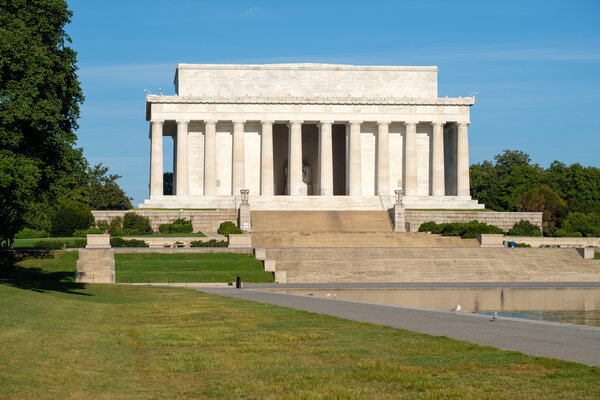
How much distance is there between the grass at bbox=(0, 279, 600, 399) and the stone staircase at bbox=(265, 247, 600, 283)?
109 feet

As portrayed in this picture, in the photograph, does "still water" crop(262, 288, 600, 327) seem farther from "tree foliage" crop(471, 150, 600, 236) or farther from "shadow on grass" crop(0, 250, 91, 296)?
"tree foliage" crop(471, 150, 600, 236)

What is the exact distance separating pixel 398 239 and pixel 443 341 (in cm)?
5820

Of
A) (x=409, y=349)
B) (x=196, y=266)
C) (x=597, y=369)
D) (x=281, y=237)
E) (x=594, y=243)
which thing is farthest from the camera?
(x=594, y=243)

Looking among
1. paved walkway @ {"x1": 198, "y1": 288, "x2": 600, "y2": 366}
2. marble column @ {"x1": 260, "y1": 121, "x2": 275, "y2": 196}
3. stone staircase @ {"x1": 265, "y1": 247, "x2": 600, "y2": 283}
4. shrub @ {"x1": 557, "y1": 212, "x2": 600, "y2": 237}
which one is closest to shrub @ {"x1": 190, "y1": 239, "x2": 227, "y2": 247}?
stone staircase @ {"x1": 265, "y1": 247, "x2": 600, "y2": 283}

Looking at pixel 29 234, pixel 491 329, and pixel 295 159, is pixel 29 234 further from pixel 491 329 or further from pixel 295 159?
pixel 491 329

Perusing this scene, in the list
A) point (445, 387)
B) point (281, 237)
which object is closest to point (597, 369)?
point (445, 387)

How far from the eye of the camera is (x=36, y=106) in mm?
36469

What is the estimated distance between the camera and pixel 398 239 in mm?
77750

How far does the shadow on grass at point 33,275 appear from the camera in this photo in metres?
41.7

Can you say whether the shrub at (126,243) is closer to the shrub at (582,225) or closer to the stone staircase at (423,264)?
the stone staircase at (423,264)

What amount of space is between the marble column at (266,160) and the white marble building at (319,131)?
14 cm

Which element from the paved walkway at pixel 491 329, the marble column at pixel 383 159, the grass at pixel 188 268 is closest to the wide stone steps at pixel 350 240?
the grass at pixel 188 268

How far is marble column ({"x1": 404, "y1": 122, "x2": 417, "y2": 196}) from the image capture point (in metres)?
108

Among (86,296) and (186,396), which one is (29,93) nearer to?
(86,296)
